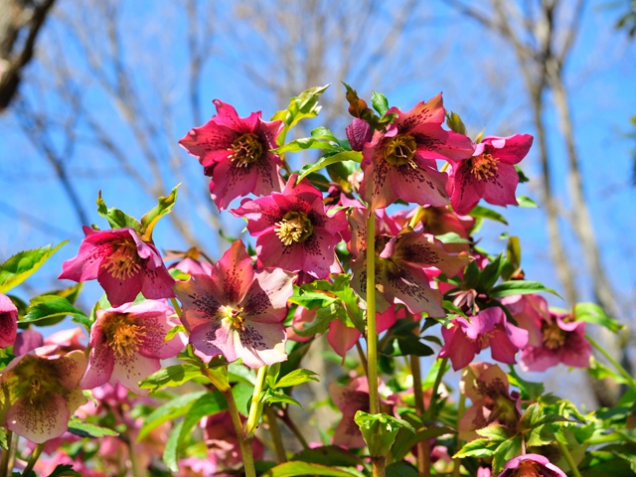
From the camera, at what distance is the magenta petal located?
566 millimetres

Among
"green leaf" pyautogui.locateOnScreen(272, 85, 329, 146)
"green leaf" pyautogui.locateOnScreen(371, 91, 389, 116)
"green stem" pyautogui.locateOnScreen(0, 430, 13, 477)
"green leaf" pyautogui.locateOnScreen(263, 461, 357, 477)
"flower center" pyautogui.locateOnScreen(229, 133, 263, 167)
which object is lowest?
"green leaf" pyautogui.locateOnScreen(263, 461, 357, 477)

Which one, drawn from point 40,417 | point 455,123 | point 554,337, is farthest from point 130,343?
point 554,337

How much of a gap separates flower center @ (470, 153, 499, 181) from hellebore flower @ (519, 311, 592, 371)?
26cm

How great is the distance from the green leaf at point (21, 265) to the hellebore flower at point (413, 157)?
290 millimetres

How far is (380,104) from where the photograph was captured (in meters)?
0.51

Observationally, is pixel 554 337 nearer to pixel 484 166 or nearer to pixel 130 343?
pixel 484 166

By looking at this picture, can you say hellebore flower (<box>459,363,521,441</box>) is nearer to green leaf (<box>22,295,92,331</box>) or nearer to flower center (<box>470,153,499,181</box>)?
flower center (<box>470,153,499,181</box>)

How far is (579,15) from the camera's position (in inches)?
169

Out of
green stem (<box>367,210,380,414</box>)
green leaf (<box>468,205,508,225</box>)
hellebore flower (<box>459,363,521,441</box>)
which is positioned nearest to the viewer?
green stem (<box>367,210,380,414</box>)

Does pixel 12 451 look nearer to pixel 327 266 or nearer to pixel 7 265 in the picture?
pixel 7 265

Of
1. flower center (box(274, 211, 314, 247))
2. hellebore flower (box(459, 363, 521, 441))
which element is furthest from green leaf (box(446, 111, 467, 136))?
hellebore flower (box(459, 363, 521, 441))

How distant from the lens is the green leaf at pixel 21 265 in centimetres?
58

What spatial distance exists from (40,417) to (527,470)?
1.40 ft

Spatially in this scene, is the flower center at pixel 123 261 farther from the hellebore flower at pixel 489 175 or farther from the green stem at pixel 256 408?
the hellebore flower at pixel 489 175
